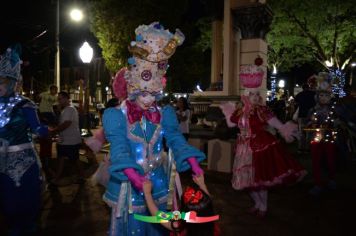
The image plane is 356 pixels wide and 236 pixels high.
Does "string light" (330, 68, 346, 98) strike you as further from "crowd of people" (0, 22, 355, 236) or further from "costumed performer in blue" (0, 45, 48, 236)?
"costumed performer in blue" (0, 45, 48, 236)

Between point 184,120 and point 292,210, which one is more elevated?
point 184,120

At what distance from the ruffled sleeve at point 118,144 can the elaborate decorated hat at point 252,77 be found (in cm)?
347

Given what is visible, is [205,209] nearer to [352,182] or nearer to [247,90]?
[247,90]

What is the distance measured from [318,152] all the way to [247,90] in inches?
87.6

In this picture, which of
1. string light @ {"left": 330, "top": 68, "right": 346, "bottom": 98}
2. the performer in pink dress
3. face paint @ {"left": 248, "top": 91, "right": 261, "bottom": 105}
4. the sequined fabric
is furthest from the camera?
string light @ {"left": 330, "top": 68, "right": 346, "bottom": 98}

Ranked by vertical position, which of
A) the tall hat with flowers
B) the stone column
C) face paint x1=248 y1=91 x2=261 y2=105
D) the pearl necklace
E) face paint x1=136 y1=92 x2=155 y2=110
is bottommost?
the pearl necklace

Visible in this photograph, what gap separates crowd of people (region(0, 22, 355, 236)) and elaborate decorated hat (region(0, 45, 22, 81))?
0.01 metres

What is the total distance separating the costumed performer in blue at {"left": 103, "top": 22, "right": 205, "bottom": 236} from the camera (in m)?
3.07

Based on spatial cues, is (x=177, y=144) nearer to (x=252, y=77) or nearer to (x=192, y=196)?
(x=192, y=196)

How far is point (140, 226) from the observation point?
3.09 meters

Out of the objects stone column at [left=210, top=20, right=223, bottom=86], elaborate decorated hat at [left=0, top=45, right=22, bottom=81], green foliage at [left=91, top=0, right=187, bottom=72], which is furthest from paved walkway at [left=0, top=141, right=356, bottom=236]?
green foliage at [left=91, top=0, right=187, bottom=72]

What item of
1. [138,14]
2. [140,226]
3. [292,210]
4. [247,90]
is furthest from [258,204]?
[138,14]

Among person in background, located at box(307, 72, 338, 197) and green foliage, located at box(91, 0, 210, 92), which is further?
green foliage, located at box(91, 0, 210, 92)

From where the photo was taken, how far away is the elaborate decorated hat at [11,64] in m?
4.72
